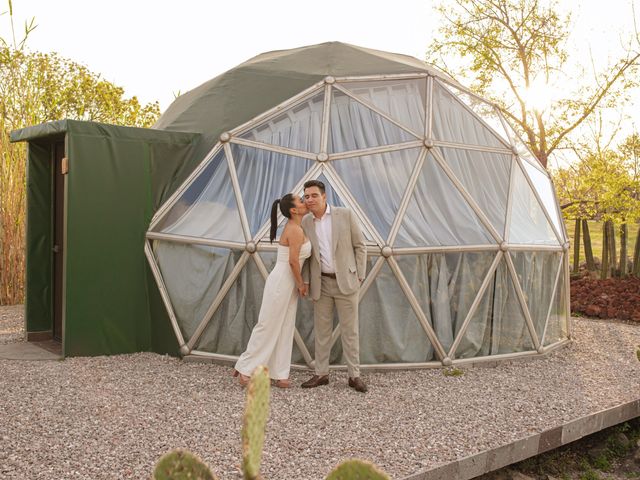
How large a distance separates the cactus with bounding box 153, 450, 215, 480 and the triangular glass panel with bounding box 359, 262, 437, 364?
18.8 ft

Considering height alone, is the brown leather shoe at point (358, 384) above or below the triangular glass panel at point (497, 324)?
below

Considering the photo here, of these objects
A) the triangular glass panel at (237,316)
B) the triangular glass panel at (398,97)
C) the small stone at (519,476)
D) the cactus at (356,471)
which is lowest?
the small stone at (519,476)

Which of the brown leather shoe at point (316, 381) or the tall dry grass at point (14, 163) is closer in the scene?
the brown leather shoe at point (316, 381)

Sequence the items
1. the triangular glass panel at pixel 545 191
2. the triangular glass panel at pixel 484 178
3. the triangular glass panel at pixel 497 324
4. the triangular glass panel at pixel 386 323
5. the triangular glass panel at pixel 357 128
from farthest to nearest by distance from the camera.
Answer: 1. the triangular glass panel at pixel 545 191
2. the triangular glass panel at pixel 484 178
3. the triangular glass panel at pixel 357 128
4. the triangular glass panel at pixel 497 324
5. the triangular glass panel at pixel 386 323

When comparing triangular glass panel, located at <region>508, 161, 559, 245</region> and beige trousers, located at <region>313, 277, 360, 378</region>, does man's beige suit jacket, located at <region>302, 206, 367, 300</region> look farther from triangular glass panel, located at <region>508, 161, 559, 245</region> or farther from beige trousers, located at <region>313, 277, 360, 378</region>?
triangular glass panel, located at <region>508, 161, 559, 245</region>

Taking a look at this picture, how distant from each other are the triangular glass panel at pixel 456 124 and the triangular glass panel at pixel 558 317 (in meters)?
2.08

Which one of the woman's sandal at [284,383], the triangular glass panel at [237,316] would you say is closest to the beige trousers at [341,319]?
the woman's sandal at [284,383]

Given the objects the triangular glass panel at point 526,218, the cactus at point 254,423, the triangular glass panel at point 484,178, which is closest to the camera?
the cactus at point 254,423

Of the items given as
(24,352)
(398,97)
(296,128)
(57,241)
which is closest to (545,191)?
(398,97)

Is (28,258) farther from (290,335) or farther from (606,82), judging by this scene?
(606,82)

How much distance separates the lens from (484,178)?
912cm

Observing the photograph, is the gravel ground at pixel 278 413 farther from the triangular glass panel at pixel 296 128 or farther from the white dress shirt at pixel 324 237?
the triangular glass panel at pixel 296 128

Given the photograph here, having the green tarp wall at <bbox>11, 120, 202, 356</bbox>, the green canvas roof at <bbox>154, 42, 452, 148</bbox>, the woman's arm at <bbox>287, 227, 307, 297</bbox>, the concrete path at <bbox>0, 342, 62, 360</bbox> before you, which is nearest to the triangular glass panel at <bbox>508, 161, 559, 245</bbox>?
the green canvas roof at <bbox>154, 42, 452, 148</bbox>

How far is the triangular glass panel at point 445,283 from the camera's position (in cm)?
822
